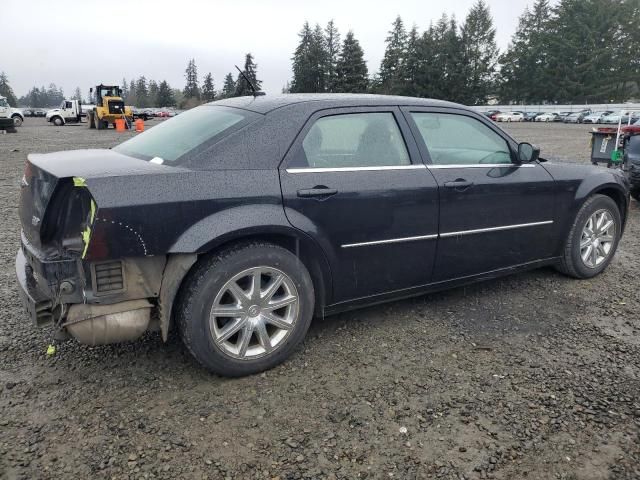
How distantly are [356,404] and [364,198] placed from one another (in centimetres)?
122

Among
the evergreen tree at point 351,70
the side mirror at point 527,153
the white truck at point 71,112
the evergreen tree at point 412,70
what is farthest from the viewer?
the evergreen tree at point 412,70

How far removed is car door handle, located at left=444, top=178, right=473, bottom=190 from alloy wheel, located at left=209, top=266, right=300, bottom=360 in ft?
4.39

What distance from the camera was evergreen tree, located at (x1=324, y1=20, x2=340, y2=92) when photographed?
8298cm

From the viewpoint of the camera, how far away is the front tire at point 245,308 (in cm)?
272

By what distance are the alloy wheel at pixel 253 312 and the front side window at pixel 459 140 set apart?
1.45m

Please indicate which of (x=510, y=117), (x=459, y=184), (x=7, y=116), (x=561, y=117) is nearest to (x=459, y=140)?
(x=459, y=184)

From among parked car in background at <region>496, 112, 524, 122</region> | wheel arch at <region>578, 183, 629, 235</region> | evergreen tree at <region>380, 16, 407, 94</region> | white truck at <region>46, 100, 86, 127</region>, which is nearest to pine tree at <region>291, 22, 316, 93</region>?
evergreen tree at <region>380, 16, 407, 94</region>

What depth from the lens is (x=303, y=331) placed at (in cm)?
307

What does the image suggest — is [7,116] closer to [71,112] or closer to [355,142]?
[71,112]

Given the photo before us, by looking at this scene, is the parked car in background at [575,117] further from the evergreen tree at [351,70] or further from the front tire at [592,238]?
the front tire at [592,238]

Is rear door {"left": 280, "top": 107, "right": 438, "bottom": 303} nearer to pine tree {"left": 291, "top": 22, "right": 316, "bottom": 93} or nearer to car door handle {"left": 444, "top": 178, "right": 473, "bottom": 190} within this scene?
car door handle {"left": 444, "top": 178, "right": 473, "bottom": 190}

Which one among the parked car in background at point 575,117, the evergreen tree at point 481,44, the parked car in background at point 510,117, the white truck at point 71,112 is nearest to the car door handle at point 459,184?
the white truck at point 71,112

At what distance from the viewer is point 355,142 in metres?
3.32

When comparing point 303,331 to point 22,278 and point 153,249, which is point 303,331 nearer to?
point 153,249
